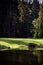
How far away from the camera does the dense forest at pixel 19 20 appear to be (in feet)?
173

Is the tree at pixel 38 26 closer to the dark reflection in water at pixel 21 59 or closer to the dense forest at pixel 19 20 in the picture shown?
the dense forest at pixel 19 20

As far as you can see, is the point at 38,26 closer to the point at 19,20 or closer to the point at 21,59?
the point at 19,20

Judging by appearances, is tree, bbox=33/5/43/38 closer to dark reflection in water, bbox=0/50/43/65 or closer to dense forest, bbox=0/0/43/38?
dense forest, bbox=0/0/43/38

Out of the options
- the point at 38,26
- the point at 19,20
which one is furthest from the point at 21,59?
the point at 19,20

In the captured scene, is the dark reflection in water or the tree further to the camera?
the tree

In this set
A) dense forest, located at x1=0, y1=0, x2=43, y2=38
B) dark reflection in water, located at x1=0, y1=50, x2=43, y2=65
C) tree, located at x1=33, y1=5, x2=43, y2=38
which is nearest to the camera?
dark reflection in water, located at x1=0, y1=50, x2=43, y2=65

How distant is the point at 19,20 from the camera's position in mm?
54875

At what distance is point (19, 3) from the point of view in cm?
5731

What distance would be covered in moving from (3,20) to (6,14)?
1.70m

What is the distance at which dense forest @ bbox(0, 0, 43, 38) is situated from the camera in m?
52.6

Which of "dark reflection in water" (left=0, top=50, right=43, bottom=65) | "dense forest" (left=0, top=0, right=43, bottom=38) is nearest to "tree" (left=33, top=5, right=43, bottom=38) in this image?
"dense forest" (left=0, top=0, right=43, bottom=38)

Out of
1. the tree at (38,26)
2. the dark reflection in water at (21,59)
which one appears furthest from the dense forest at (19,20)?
the dark reflection in water at (21,59)

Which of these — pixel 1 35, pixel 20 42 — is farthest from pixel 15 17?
pixel 20 42

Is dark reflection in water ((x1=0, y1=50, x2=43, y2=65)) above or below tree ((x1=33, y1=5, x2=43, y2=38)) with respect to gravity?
above
